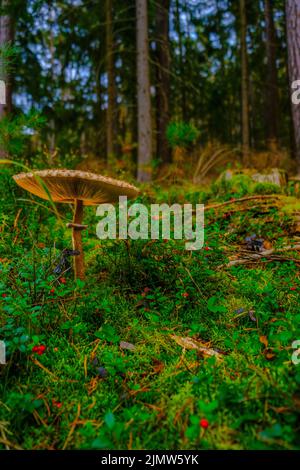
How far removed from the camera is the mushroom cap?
213 cm

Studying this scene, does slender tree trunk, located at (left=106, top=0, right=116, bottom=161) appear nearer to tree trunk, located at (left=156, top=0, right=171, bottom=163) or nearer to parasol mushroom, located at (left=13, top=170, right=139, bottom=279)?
tree trunk, located at (left=156, top=0, right=171, bottom=163)

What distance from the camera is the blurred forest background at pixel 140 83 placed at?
639 cm

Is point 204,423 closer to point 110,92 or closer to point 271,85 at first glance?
point 110,92

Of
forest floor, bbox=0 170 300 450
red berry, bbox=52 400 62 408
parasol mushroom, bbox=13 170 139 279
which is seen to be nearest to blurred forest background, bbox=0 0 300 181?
parasol mushroom, bbox=13 170 139 279

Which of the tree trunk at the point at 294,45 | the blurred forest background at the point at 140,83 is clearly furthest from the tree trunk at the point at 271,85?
the tree trunk at the point at 294,45

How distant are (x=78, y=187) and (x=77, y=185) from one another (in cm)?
3

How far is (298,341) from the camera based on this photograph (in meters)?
1.55

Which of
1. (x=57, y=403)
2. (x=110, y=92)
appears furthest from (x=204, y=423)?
(x=110, y=92)

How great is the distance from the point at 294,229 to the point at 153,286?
1.95 meters

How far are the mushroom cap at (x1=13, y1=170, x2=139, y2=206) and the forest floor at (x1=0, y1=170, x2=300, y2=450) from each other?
44 cm

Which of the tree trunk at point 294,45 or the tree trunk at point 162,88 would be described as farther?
the tree trunk at point 162,88

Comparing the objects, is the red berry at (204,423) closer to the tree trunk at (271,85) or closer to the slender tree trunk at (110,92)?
the slender tree trunk at (110,92)

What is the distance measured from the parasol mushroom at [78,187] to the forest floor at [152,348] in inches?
14.8
